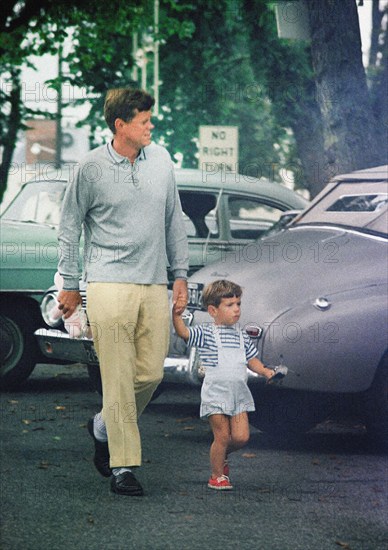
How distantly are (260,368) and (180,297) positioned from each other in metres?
0.68

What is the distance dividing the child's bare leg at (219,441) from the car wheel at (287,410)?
1.49m

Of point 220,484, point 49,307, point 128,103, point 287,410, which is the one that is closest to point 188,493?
point 220,484

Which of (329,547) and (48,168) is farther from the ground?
(48,168)

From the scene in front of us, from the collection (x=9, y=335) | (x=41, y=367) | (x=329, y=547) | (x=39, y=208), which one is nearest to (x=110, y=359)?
(x=329, y=547)

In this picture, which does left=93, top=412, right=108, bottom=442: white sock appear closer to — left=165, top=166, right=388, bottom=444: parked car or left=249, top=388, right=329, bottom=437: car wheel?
left=165, top=166, right=388, bottom=444: parked car

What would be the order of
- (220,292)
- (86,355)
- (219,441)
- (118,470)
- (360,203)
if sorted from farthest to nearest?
(86,355), (360,203), (219,441), (220,292), (118,470)

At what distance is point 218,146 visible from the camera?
19.5m

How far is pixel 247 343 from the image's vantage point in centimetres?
729

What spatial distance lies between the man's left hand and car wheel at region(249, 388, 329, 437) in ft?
6.54

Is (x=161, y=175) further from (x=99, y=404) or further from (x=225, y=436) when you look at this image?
(x=99, y=404)

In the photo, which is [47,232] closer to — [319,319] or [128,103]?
[319,319]

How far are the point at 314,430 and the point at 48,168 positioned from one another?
4.54 meters

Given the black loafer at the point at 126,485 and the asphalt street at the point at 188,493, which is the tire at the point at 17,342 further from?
the black loafer at the point at 126,485

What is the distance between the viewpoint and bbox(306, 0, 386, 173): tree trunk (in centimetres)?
1274
